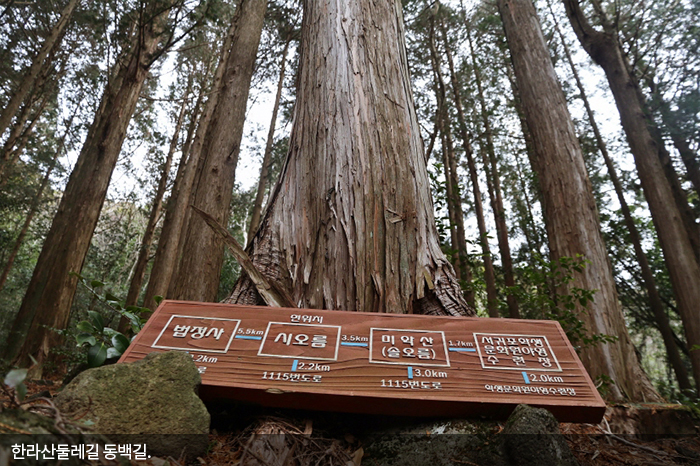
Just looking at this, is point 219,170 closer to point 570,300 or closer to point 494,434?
point 570,300

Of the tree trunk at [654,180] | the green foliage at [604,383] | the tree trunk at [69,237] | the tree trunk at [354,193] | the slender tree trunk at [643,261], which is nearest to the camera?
the tree trunk at [354,193]

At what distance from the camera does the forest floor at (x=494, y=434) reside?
4.66ft

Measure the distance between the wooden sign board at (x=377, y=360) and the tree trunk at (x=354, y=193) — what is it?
1.06 ft

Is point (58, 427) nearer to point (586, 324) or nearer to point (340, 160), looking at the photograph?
point (340, 160)

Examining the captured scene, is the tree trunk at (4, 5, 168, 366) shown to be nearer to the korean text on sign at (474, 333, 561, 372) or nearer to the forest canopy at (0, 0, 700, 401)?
the forest canopy at (0, 0, 700, 401)

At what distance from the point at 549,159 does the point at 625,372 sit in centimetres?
202

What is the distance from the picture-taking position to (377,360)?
4.91ft

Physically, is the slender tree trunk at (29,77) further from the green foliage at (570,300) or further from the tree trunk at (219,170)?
the green foliage at (570,300)

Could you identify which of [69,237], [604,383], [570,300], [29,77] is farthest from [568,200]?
[29,77]

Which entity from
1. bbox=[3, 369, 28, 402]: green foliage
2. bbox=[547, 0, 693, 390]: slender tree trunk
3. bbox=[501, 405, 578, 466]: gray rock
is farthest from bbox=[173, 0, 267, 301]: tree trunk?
bbox=[547, 0, 693, 390]: slender tree trunk

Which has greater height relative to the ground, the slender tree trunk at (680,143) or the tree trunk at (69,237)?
the slender tree trunk at (680,143)

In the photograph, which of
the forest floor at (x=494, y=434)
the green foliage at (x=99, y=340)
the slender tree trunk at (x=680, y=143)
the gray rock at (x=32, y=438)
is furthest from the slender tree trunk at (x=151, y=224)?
the slender tree trunk at (x=680, y=143)

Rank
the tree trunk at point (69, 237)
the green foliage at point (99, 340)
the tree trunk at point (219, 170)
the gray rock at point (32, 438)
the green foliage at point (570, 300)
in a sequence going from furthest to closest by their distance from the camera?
1. the tree trunk at point (219, 170)
2. the tree trunk at point (69, 237)
3. the green foliage at point (570, 300)
4. the green foliage at point (99, 340)
5. the gray rock at point (32, 438)

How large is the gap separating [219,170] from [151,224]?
641 centimetres
